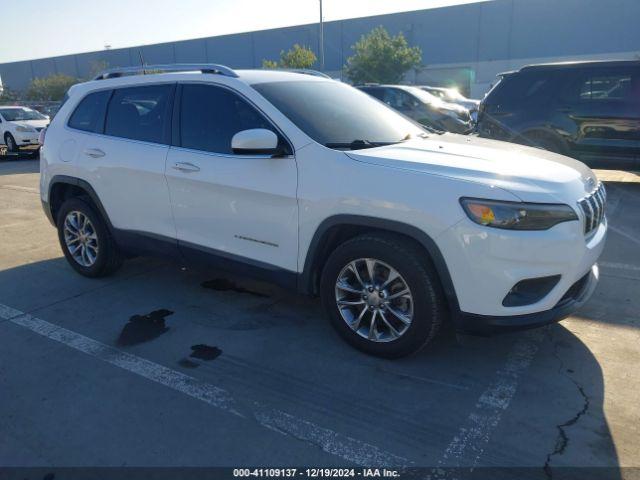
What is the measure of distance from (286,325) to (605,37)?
4548 cm

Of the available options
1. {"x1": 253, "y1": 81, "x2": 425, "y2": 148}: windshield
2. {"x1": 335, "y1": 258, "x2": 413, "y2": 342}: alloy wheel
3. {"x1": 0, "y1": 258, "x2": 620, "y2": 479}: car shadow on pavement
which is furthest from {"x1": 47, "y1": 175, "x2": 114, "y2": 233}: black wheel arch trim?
{"x1": 335, "y1": 258, "x2": 413, "y2": 342}: alloy wheel

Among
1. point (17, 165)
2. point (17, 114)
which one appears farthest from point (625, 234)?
point (17, 114)

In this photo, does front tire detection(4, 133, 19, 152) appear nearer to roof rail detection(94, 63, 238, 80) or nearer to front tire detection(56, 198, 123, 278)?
front tire detection(56, 198, 123, 278)

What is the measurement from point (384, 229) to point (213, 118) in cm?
164

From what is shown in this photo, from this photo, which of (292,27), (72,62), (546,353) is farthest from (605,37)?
(72,62)

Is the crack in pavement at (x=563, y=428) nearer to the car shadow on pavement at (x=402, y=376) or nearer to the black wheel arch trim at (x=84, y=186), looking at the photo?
the car shadow on pavement at (x=402, y=376)

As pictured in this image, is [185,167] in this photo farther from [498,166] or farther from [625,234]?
[625,234]

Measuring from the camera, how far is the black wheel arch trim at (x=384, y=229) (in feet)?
9.62

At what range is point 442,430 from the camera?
2.68 m

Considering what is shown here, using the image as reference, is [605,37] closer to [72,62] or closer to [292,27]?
[292,27]

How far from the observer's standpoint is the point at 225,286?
4680 mm

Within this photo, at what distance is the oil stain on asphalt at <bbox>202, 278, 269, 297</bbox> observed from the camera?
4555mm

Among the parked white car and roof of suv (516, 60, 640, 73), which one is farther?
the parked white car

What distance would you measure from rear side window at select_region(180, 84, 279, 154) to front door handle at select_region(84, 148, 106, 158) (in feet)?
3.15
